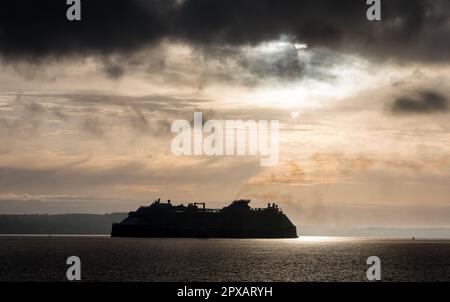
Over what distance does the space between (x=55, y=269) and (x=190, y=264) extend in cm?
2106

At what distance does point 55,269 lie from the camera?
91062mm

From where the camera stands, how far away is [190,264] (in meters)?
102
